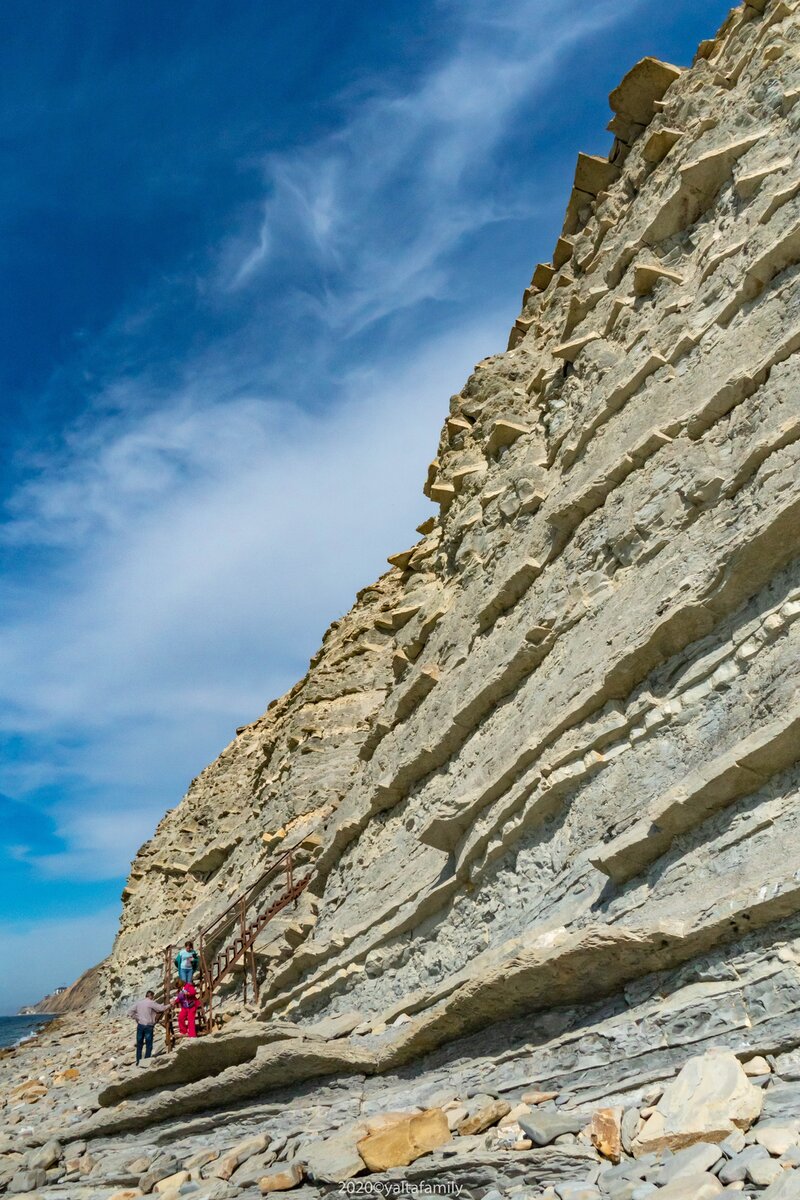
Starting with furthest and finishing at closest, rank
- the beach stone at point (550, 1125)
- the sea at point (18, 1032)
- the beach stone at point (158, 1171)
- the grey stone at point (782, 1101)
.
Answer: the sea at point (18, 1032) → the beach stone at point (158, 1171) → the beach stone at point (550, 1125) → the grey stone at point (782, 1101)

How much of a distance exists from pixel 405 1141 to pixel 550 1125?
3.60ft

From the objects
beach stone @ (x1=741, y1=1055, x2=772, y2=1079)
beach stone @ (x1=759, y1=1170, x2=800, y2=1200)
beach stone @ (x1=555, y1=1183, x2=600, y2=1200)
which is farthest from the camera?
beach stone @ (x1=741, y1=1055, x2=772, y2=1079)

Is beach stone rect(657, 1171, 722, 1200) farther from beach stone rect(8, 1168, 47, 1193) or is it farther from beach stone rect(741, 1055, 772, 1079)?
beach stone rect(8, 1168, 47, 1193)

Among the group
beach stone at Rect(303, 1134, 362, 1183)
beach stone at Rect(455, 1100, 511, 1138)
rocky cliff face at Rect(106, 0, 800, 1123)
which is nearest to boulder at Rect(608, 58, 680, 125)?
rocky cliff face at Rect(106, 0, 800, 1123)

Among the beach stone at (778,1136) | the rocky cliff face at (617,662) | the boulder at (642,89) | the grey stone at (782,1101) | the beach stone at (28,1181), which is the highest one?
the boulder at (642,89)

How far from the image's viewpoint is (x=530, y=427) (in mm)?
12344

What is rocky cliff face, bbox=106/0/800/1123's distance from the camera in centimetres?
504

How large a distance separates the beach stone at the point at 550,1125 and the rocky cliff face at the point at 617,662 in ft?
0.98

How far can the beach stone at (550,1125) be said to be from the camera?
4389mm

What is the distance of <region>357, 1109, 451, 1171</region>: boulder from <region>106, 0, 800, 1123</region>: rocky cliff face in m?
0.77

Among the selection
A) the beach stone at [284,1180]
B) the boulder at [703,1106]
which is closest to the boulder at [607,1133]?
the boulder at [703,1106]

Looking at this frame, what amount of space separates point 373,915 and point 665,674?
5.12m

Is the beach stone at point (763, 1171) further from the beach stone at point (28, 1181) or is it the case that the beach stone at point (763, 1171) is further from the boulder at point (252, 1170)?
the beach stone at point (28, 1181)

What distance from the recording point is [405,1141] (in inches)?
200
